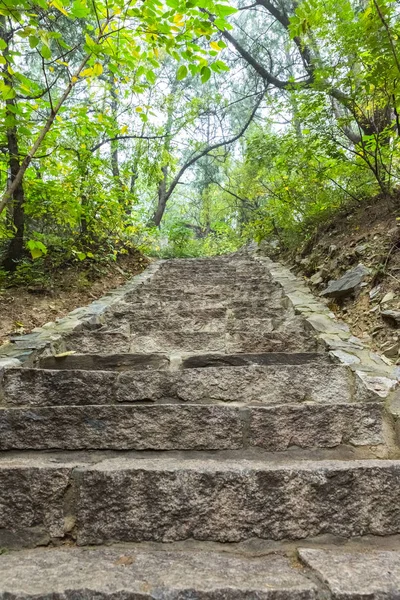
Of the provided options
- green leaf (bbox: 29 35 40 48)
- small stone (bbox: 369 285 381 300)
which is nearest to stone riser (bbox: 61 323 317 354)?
small stone (bbox: 369 285 381 300)

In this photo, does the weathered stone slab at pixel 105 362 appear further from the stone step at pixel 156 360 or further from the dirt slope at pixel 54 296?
the dirt slope at pixel 54 296

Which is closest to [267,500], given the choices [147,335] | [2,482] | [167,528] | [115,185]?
[167,528]

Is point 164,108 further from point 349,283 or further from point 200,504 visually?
point 200,504

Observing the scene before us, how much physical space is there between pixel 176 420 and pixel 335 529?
721 mm

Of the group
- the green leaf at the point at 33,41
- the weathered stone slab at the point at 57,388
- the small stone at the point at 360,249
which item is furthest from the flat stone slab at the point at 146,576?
the small stone at the point at 360,249

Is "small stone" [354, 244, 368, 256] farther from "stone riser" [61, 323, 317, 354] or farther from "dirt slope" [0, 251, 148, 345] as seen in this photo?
"dirt slope" [0, 251, 148, 345]

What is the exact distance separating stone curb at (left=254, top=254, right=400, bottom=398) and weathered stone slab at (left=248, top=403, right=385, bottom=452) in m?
0.16

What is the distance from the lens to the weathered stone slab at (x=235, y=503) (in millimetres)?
1361

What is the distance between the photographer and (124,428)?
1660 mm

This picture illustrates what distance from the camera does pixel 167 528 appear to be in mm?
1364

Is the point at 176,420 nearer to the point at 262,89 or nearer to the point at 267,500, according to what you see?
the point at 267,500

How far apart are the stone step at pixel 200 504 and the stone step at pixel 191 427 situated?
21 centimetres

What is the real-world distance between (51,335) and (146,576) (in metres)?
1.83

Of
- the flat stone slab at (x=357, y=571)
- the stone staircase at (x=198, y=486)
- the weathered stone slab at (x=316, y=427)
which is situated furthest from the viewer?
the weathered stone slab at (x=316, y=427)
